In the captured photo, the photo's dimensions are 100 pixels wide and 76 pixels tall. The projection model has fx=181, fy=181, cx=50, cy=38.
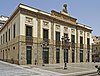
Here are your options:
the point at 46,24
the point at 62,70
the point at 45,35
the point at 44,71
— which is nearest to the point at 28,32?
the point at 45,35

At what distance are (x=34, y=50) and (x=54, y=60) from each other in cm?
590

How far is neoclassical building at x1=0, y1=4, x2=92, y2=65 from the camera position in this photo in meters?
30.5

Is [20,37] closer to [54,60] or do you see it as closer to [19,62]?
[19,62]

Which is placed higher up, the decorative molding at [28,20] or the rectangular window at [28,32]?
the decorative molding at [28,20]

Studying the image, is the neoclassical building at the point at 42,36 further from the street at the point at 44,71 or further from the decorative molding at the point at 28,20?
the street at the point at 44,71

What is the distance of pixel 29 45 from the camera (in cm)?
3145

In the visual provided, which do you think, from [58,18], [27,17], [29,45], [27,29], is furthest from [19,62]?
[58,18]

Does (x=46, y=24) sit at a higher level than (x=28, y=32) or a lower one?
higher

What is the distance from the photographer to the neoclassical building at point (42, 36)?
30.5 m

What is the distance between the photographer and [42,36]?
33.8 metres

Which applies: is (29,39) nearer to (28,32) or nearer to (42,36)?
(28,32)

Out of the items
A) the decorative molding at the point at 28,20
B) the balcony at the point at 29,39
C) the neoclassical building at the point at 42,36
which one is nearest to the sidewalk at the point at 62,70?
the neoclassical building at the point at 42,36

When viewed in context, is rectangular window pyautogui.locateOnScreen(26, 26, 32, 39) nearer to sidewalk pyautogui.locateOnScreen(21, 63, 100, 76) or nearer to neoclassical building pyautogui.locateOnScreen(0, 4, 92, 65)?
neoclassical building pyautogui.locateOnScreen(0, 4, 92, 65)

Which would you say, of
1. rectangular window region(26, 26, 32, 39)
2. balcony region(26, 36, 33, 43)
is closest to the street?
balcony region(26, 36, 33, 43)
